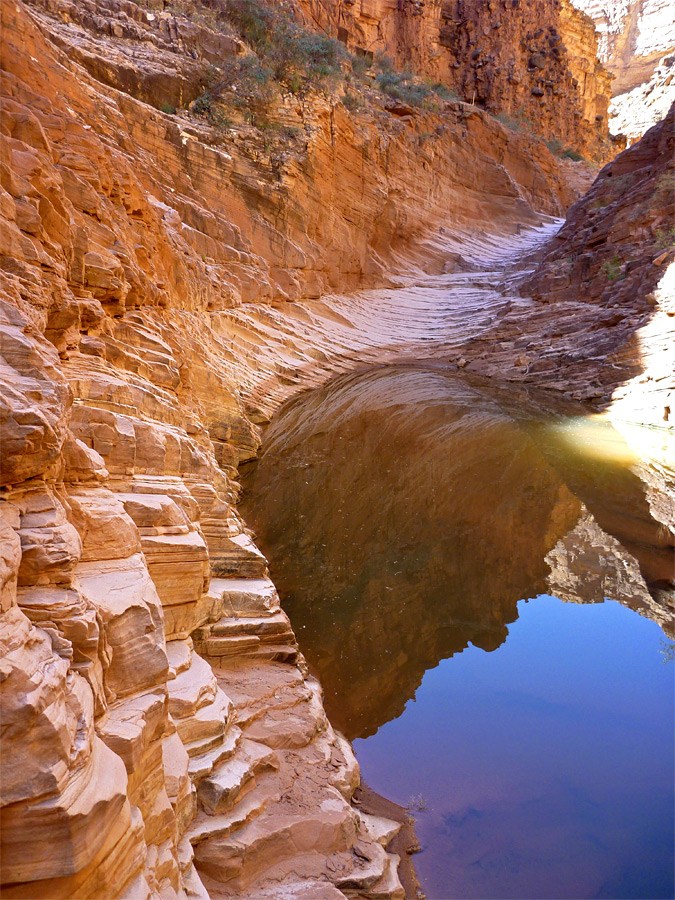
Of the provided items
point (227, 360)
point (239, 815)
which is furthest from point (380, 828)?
point (227, 360)

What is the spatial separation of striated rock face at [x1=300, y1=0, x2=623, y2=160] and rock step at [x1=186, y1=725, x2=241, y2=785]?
3360 cm

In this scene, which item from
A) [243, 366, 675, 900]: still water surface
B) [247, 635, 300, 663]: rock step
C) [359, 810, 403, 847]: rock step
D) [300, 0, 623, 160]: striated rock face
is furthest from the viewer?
[300, 0, 623, 160]: striated rock face

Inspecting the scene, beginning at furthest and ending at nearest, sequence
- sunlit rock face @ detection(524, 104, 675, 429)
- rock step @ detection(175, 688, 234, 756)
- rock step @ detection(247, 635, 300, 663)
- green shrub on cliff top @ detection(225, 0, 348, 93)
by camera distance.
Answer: green shrub on cliff top @ detection(225, 0, 348, 93)
sunlit rock face @ detection(524, 104, 675, 429)
rock step @ detection(247, 635, 300, 663)
rock step @ detection(175, 688, 234, 756)

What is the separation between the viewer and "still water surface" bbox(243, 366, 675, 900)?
364 centimetres

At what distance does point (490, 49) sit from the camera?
33031mm

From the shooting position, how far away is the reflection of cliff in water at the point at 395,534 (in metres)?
5.45

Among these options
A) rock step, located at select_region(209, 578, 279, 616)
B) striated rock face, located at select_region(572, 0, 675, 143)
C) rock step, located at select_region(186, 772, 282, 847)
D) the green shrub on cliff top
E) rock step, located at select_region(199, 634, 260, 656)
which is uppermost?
striated rock face, located at select_region(572, 0, 675, 143)

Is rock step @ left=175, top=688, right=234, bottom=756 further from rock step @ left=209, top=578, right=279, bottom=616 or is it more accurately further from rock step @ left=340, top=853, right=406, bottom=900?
rock step @ left=209, top=578, right=279, bottom=616

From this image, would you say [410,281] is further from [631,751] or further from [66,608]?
[66,608]

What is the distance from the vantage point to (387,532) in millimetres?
7898

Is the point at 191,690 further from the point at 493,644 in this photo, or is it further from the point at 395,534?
the point at 395,534

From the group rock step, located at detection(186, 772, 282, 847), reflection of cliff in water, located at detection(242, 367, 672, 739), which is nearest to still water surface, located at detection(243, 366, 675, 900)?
reflection of cliff in water, located at detection(242, 367, 672, 739)

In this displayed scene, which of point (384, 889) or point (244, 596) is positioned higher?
point (244, 596)

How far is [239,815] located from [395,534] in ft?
16.5
